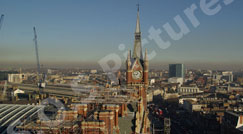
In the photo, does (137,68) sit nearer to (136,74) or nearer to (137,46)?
(136,74)

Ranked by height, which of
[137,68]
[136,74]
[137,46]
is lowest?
[136,74]

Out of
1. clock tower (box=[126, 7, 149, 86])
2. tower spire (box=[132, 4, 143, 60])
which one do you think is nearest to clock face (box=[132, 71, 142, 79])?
clock tower (box=[126, 7, 149, 86])

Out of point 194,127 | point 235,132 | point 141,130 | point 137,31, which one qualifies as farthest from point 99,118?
point 194,127

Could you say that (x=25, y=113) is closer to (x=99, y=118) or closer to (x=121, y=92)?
(x=99, y=118)

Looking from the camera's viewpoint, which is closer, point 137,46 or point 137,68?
point 137,68

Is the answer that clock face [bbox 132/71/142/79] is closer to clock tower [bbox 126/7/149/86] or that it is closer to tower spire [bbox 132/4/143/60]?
clock tower [bbox 126/7/149/86]

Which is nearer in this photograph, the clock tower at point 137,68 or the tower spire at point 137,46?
the clock tower at point 137,68

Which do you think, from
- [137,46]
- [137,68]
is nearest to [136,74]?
[137,68]

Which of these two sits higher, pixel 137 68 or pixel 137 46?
pixel 137 46

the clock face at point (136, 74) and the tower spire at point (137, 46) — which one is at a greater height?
the tower spire at point (137, 46)

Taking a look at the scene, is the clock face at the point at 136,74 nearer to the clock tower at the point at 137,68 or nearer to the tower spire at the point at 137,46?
the clock tower at the point at 137,68

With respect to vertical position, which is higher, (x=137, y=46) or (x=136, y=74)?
(x=137, y=46)

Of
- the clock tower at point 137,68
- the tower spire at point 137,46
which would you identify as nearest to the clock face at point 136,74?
the clock tower at point 137,68
